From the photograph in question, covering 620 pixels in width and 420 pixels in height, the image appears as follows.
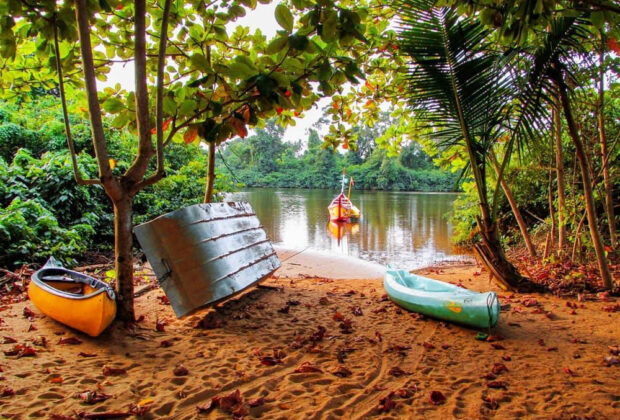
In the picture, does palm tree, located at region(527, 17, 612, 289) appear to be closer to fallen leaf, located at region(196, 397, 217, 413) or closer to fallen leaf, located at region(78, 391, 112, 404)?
fallen leaf, located at region(196, 397, 217, 413)

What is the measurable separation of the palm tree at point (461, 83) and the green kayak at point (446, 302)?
122 centimetres

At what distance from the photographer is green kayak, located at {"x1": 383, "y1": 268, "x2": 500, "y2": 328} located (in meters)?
3.67

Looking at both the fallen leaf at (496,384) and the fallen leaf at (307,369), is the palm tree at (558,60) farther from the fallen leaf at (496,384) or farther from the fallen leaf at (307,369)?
the fallen leaf at (307,369)

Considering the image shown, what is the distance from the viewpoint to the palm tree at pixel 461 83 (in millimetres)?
4672

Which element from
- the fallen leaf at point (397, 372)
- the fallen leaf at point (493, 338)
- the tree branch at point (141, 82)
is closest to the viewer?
the fallen leaf at point (397, 372)

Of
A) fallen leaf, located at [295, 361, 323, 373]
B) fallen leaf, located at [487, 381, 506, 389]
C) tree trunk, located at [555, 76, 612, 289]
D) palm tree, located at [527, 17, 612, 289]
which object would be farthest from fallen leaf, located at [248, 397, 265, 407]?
tree trunk, located at [555, 76, 612, 289]

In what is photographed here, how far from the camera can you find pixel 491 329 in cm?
385

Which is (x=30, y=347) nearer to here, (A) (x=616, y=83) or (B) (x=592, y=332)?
(B) (x=592, y=332)

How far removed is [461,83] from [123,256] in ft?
15.5

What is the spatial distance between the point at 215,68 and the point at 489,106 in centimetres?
385

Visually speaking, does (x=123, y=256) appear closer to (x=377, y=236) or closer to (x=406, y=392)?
(x=406, y=392)

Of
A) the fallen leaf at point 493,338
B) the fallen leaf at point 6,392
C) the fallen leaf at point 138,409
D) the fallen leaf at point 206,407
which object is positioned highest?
the fallen leaf at point 6,392

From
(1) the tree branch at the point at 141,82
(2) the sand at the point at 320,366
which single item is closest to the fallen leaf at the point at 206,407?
(2) the sand at the point at 320,366

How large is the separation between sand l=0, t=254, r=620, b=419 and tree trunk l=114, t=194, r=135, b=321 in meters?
0.20
